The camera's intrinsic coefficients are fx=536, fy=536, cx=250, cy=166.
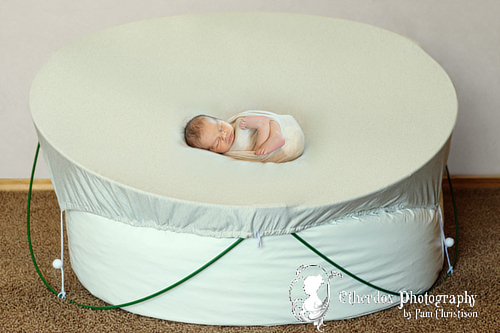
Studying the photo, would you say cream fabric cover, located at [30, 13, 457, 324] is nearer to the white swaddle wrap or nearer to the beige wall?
the white swaddle wrap

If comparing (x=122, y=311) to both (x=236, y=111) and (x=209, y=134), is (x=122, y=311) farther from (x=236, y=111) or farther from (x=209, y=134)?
(x=236, y=111)

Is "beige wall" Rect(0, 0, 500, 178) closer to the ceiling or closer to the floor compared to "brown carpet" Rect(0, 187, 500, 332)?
closer to the ceiling

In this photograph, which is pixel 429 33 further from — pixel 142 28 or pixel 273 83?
pixel 142 28

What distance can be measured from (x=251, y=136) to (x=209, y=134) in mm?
146

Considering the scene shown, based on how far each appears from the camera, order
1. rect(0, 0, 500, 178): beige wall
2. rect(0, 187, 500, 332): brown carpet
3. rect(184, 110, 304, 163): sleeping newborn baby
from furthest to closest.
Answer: rect(0, 0, 500, 178): beige wall < rect(184, 110, 304, 163): sleeping newborn baby < rect(0, 187, 500, 332): brown carpet

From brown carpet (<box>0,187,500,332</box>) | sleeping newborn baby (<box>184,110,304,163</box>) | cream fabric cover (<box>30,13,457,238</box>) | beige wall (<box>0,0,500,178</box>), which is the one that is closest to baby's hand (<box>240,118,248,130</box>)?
sleeping newborn baby (<box>184,110,304,163</box>)

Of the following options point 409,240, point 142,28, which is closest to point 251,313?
point 409,240

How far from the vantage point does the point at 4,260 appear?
1.91 m

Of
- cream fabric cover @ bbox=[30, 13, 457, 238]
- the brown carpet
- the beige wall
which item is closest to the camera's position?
cream fabric cover @ bbox=[30, 13, 457, 238]

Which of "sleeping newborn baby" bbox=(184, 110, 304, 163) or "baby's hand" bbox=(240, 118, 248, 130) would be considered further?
"baby's hand" bbox=(240, 118, 248, 130)

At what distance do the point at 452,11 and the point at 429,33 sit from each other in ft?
0.42

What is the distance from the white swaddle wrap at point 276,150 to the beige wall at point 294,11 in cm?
78

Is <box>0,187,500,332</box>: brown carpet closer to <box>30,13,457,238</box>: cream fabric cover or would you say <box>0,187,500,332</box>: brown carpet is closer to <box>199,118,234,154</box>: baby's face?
<box>30,13,457,238</box>: cream fabric cover

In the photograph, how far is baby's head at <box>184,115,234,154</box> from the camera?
1702 millimetres
